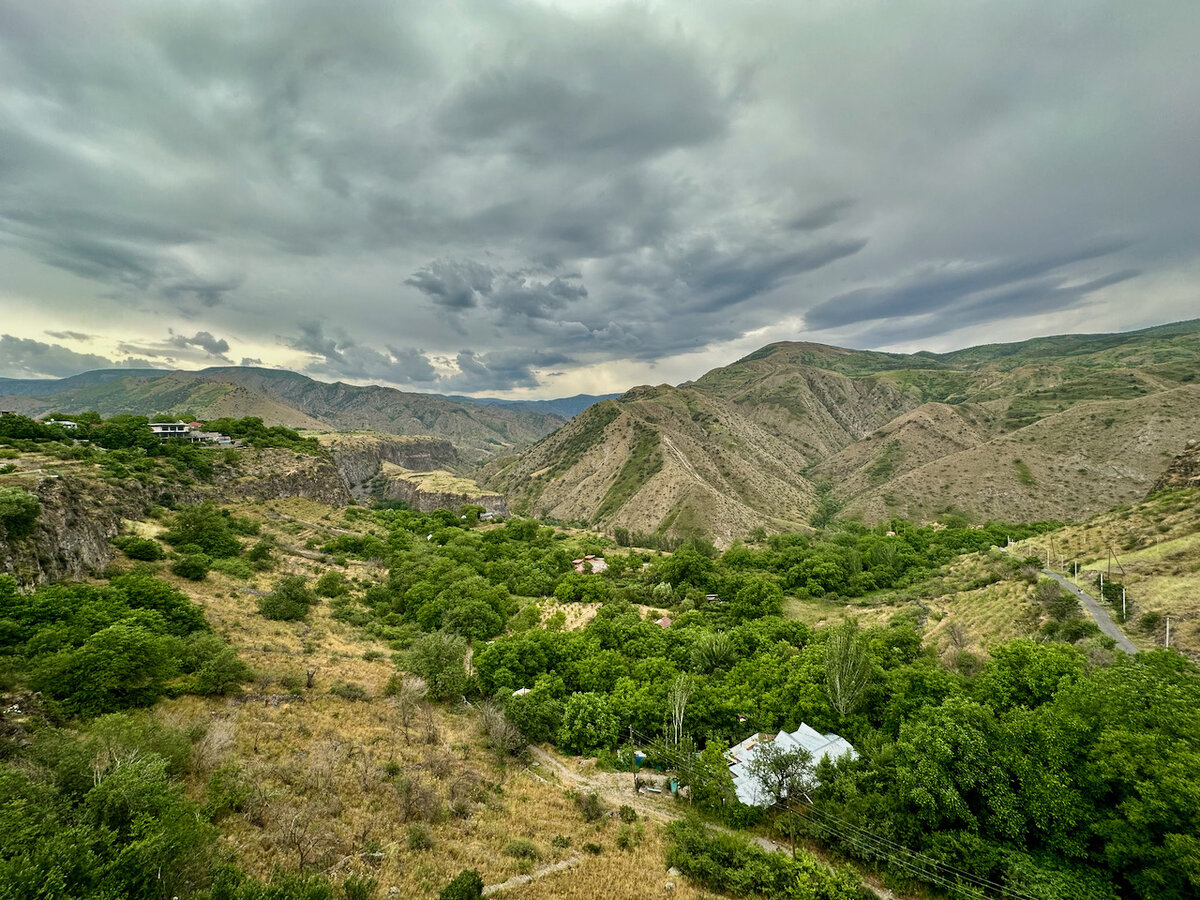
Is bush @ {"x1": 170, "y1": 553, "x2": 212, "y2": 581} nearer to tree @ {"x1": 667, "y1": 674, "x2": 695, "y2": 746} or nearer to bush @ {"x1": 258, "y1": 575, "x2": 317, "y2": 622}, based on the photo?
bush @ {"x1": 258, "y1": 575, "x2": 317, "y2": 622}

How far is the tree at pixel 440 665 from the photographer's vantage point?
3484 centimetres

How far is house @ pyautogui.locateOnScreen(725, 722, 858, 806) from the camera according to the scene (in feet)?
79.3

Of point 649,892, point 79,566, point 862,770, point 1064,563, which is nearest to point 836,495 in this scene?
point 1064,563

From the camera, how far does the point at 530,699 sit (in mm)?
32312

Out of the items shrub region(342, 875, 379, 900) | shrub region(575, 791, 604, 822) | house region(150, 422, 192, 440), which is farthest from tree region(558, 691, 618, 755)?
house region(150, 422, 192, 440)

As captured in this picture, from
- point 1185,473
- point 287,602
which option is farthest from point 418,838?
point 1185,473

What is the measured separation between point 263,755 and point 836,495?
657ft

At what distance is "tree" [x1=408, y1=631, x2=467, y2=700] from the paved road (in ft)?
155

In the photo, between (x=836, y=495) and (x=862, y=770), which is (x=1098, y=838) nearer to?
(x=862, y=770)

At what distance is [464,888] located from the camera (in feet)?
50.5

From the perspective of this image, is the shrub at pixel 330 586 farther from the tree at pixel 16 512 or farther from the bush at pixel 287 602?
the tree at pixel 16 512

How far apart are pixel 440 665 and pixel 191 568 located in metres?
27.0

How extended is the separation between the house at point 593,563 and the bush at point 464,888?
5243cm

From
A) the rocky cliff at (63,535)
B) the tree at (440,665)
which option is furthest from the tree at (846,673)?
the rocky cliff at (63,535)
